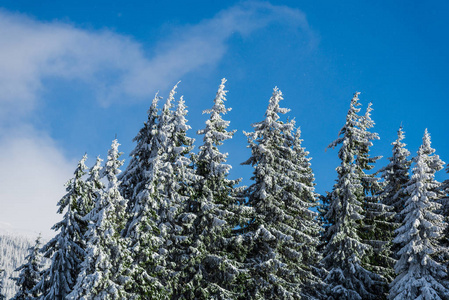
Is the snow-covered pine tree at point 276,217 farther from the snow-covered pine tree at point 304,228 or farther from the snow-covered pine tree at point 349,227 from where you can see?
the snow-covered pine tree at point 349,227

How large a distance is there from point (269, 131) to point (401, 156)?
1368 centimetres

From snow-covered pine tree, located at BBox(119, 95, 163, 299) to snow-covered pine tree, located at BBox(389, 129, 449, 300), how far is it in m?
14.6

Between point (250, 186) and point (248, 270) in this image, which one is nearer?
point (248, 270)

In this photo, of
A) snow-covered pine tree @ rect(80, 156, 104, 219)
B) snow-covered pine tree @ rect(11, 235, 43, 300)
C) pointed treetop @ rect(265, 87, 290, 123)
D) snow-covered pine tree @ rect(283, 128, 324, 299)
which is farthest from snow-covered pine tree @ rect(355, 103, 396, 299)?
snow-covered pine tree @ rect(11, 235, 43, 300)

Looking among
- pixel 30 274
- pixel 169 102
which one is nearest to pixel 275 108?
pixel 169 102

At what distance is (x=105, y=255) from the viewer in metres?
18.6

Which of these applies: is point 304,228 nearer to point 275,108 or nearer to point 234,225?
point 234,225

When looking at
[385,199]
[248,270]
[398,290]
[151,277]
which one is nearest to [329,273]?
[398,290]

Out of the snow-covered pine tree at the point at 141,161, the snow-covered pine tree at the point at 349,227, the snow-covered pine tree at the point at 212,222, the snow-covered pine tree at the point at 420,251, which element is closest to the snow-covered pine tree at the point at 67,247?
the snow-covered pine tree at the point at 141,161

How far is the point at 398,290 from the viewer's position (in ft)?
76.9

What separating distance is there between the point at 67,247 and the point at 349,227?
19.8 metres

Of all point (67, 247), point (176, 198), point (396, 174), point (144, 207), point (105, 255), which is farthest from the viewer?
point (396, 174)

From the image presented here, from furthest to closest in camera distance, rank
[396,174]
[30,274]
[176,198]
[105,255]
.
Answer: [30,274] < [396,174] < [176,198] < [105,255]

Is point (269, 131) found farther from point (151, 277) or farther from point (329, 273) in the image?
point (151, 277)
